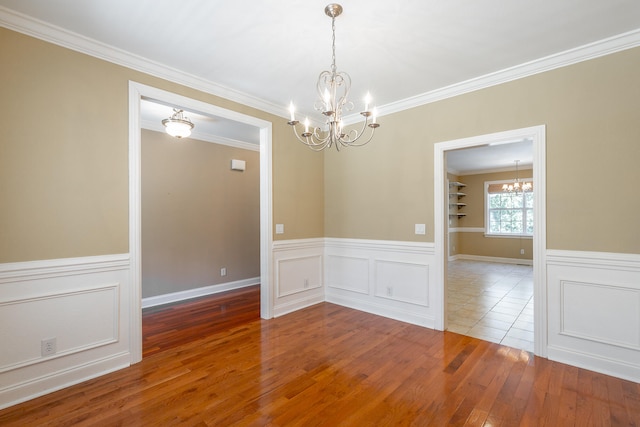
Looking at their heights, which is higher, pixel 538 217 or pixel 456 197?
pixel 456 197

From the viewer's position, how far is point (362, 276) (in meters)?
4.17

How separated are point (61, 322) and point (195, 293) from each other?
8.42 feet

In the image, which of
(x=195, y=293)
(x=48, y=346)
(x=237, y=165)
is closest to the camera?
(x=48, y=346)

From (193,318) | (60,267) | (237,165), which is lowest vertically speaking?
(193,318)

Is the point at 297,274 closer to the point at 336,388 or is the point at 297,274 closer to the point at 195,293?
the point at 195,293

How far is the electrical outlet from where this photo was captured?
2254mm

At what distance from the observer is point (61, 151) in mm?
2346

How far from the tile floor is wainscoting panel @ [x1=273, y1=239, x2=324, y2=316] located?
188cm

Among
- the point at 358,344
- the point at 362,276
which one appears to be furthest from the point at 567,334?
the point at 362,276

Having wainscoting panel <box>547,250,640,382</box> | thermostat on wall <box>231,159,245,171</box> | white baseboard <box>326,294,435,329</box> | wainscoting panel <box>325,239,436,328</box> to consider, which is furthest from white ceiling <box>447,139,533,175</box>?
thermostat on wall <box>231,159,245,171</box>

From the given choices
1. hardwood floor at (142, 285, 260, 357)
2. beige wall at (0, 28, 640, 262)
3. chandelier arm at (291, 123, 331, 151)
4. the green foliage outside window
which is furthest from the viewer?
the green foliage outside window

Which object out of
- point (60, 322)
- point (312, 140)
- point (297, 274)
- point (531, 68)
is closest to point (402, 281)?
point (297, 274)

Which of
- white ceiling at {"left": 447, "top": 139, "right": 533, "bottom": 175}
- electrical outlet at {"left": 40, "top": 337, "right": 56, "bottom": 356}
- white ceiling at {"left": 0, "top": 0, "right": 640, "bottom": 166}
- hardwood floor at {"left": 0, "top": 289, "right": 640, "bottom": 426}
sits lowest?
hardwood floor at {"left": 0, "top": 289, "right": 640, "bottom": 426}

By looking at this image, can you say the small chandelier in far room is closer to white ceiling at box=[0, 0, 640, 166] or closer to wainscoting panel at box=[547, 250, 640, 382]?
white ceiling at box=[0, 0, 640, 166]
